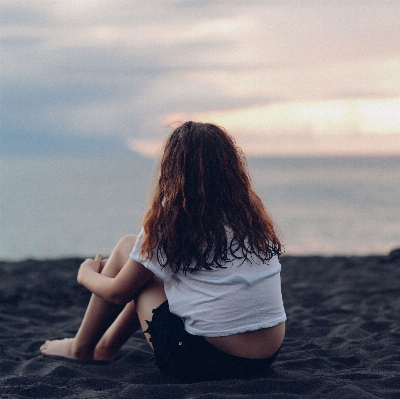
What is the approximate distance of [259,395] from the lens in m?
2.31

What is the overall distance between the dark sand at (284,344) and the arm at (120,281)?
1.36 feet

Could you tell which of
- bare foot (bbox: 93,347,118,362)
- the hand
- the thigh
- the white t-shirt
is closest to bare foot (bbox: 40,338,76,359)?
bare foot (bbox: 93,347,118,362)

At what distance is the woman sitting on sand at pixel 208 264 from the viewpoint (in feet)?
7.87

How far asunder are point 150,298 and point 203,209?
1.86 feet

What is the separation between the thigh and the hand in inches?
15.1

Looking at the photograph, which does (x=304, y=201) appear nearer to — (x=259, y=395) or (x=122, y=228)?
(x=122, y=228)

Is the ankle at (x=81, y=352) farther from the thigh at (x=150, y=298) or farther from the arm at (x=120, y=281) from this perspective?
the thigh at (x=150, y=298)

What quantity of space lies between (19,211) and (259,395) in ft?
80.6

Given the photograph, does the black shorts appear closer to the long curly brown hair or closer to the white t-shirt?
the white t-shirt

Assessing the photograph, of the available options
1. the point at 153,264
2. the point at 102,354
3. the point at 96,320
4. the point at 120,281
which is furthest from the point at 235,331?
the point at 102,354

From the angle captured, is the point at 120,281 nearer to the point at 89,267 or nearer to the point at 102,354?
the point at 89,267

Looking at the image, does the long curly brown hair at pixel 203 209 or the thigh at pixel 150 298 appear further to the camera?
the thigh at pixel 150 298

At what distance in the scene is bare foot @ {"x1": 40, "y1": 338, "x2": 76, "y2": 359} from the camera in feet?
10.8

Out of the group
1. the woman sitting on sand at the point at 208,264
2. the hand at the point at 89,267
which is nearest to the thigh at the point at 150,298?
the woman sitting on sand at the point at 208,264
